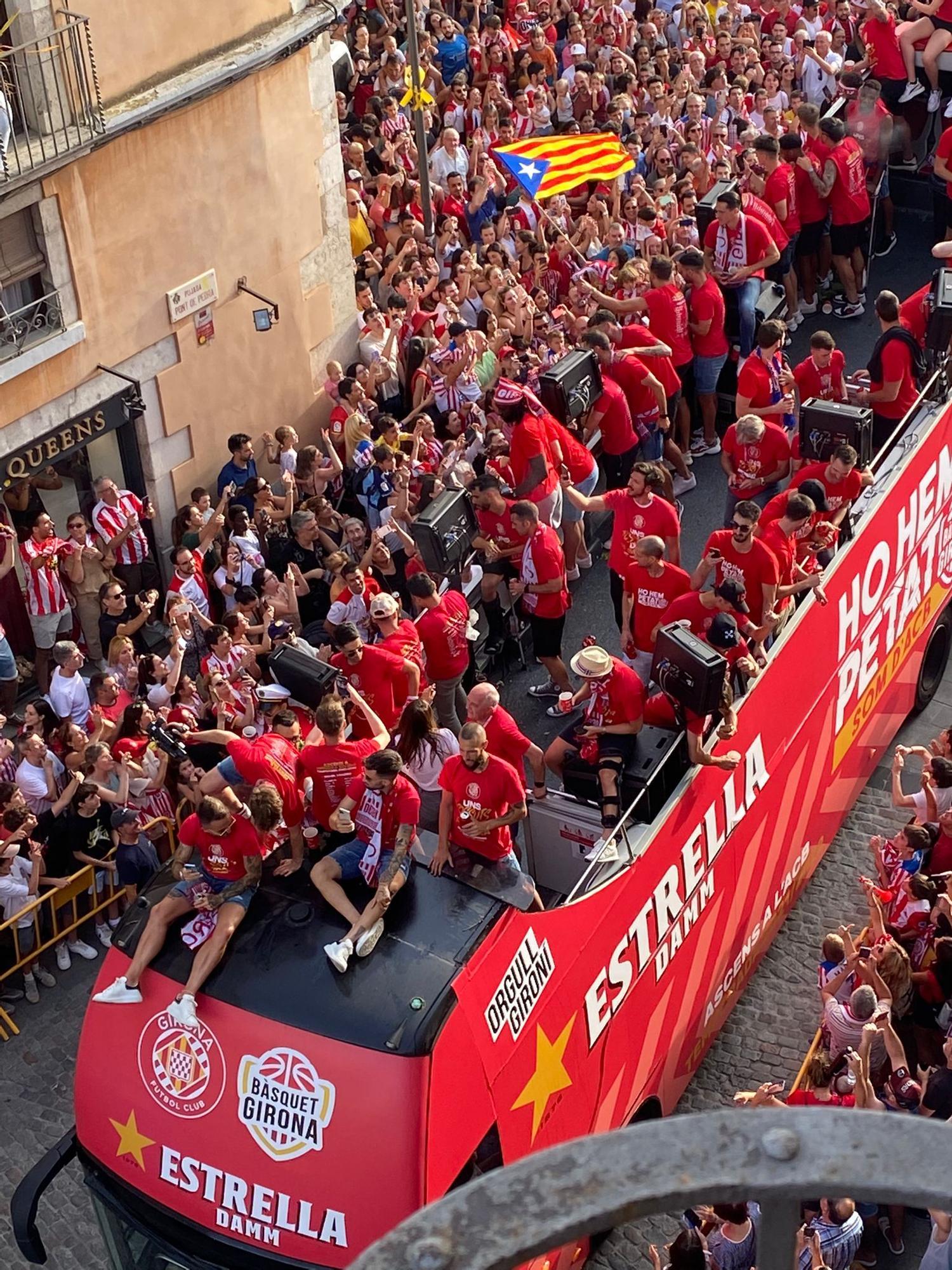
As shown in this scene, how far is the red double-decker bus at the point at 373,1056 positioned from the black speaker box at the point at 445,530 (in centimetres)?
276

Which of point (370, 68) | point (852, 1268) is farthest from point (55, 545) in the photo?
point (370, 68)

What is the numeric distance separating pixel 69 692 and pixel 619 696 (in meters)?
4.06

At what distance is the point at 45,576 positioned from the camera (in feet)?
38.9

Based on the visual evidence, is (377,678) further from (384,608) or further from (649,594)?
(649,594)

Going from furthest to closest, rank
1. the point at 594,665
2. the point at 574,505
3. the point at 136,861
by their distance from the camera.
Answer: the point at 574,505 → the point at 136,861 → the point at 594,665

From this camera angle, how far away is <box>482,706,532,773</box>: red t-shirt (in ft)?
27.5

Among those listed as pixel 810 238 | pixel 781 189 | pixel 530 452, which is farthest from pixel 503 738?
pixel 810 238

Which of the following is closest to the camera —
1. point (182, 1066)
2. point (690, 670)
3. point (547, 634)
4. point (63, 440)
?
point (182, 1066)

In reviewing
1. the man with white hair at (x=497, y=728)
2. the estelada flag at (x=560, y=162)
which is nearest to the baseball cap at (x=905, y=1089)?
the man with white hair at (x=497, y=728)

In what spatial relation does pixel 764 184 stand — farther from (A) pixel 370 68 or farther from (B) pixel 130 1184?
(B) pixel 130 1184

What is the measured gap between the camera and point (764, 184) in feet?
51.5

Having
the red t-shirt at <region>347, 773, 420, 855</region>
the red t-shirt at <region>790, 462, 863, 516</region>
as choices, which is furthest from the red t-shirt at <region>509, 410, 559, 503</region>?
the red t-shirt at <region>347, 773, 420, 855</region>

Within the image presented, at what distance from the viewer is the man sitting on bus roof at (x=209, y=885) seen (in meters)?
6.61

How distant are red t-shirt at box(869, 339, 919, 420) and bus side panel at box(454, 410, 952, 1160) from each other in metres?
1.06
